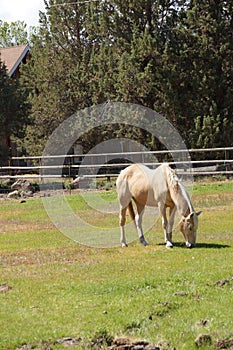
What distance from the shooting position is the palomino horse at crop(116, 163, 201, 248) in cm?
1237

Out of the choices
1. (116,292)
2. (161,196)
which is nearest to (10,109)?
(161,196)

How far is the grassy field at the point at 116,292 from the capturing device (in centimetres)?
722

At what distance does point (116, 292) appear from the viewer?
9023 millimetres

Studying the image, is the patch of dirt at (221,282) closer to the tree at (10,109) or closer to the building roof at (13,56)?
the tree at (10,109)

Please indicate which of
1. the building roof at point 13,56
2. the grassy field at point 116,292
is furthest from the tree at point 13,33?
the grassy field at point 116,292

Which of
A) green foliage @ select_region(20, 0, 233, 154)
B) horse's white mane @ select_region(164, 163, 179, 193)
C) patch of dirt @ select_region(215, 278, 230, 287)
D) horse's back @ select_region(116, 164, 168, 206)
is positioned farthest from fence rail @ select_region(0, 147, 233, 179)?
patch of dirt @ select_region(215, 278, 230, 287)

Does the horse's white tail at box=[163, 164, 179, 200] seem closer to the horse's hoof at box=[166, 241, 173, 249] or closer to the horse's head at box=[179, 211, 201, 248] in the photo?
the horse's head at box=[179, 211, 201, 248]

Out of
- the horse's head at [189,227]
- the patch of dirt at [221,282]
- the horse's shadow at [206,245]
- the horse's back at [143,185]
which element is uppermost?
the horse's back at [143,185]

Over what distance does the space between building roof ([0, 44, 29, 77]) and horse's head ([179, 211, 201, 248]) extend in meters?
36.3

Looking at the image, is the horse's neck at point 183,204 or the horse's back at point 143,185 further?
the horse's back at point 143,185

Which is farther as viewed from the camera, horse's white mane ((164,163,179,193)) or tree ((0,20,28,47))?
tree ((0,20,28,47))

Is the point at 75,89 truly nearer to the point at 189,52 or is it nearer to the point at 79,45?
the point at 79,45

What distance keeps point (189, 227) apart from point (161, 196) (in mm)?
1003

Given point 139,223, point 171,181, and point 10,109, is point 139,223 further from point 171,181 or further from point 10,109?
point 10,109
